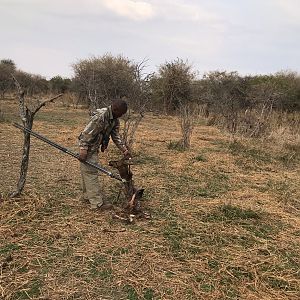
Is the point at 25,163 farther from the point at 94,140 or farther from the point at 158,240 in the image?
the point at 158,240

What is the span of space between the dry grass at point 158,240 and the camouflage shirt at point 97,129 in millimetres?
821

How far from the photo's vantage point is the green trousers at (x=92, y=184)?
5.22m

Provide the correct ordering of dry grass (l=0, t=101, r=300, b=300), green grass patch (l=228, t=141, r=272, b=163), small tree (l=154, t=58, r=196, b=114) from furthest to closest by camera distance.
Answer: small tree (l=154, t=58, r=196, b=114) < green grass patch (l=228, t=141, r=272, b=163) < dry grass (l=0, t=101, r=300, b=300)

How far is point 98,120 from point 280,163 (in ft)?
18.9

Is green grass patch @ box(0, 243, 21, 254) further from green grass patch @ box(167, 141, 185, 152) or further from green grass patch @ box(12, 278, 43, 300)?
green grass patch @ box(167, 141, 185, 152)

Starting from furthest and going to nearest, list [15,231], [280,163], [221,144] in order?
[221,144] → [280,163] → [15,231]

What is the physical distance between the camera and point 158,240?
14.2ft

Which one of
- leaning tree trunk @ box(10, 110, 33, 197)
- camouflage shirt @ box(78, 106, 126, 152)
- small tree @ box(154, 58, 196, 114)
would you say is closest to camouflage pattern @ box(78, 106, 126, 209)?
camouflage shirt @ box(78, 106, 126, 152)

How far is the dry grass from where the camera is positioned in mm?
3383

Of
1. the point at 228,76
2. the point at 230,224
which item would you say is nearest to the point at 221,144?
the point at 230,224

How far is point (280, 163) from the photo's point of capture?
9.52m

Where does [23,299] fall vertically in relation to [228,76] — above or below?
below

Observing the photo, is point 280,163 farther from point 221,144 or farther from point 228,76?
point 228,76

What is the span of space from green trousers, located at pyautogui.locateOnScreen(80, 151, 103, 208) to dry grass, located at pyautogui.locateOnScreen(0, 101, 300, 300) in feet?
0.58
